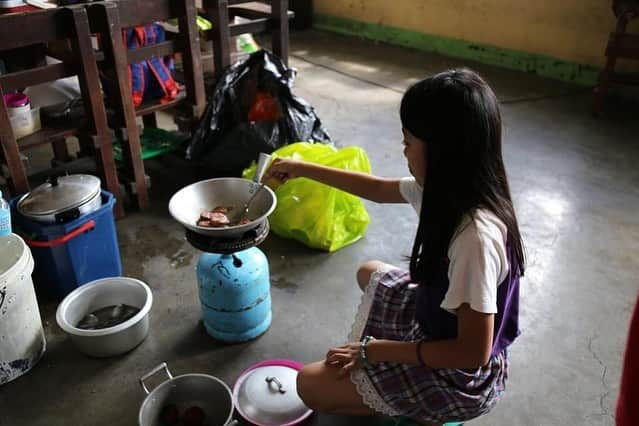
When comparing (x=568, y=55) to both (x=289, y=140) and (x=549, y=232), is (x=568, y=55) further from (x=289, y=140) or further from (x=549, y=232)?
(x=289, y=140)

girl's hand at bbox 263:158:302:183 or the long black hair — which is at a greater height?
the long black hair

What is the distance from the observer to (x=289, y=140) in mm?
2814

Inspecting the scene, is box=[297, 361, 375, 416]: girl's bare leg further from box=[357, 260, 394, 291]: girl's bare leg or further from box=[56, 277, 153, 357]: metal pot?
box=[56, 277, 153, 357]: metal pot

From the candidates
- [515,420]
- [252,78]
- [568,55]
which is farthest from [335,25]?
[515,420]

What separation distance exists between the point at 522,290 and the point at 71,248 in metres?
1.73

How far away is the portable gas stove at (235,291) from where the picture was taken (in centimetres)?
181

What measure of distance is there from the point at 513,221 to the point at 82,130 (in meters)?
1.96

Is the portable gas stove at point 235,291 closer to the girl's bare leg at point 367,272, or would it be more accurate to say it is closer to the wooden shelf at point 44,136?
the girl's bare leg at point 367,272

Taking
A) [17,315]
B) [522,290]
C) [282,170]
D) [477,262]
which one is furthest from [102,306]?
[522,290]

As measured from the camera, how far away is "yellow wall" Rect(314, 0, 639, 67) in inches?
169

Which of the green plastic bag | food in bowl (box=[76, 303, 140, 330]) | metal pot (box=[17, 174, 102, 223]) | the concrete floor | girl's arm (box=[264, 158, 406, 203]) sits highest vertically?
girl's arm (box=[264, 158, 406, 203])

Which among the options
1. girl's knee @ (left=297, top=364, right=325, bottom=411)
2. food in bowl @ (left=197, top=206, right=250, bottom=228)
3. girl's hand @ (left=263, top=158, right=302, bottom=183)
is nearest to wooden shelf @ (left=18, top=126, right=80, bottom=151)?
food in bowl @ (left=197, top=206, right=250, bottom=228)

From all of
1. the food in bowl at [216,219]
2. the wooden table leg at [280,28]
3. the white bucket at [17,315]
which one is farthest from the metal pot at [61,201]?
the wooden table leg at [280,28]

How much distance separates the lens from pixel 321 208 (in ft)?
7.86
